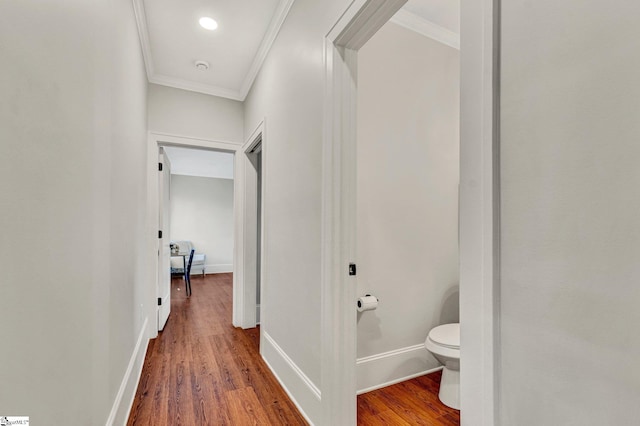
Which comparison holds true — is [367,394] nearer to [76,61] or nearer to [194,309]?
[76,61]

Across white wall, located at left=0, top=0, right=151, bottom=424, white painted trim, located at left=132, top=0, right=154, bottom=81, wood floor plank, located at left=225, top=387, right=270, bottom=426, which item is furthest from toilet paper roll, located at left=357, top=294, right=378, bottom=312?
white painted trim, located at left=132, top=0, right=154, bottom=81

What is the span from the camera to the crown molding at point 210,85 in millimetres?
2111

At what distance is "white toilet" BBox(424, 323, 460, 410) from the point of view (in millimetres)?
1801

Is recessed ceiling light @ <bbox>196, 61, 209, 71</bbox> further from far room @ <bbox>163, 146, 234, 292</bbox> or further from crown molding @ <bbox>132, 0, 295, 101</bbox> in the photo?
far room @ <bbox>163, 146, 234, 292</bbox>

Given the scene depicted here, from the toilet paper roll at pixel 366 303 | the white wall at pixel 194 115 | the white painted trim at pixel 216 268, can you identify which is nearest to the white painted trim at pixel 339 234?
the toilet paper roll at pixel 366 303

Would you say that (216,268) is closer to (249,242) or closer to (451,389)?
(249,242)

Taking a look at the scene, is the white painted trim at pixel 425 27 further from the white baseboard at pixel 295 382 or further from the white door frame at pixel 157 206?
the white baseboard at pixel 295 382

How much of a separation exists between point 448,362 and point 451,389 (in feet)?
0.67

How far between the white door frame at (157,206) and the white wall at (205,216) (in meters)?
4.47

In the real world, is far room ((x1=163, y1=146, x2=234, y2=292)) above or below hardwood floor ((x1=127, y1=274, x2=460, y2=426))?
above

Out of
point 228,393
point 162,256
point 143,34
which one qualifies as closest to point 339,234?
point 228,393

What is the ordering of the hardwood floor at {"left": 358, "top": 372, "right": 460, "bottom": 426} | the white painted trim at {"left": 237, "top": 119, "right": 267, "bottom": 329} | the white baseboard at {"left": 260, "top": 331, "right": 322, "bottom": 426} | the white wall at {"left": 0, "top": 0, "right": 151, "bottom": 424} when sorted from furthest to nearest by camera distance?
the white painted trim at {"left": 237, "top": 119, "right": 267, "bottom": 329} → the hardwood floor at {"left": 358, "top": 372, "right": 460, "bottom": 426} → the white baseboard at {"left": 260, "top": 331, "right": 322, "bottom": 426} → the white wall at {"left": 0, "top": 0, "right": 151, "bottom": 424}

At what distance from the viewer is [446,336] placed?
6.43 feet

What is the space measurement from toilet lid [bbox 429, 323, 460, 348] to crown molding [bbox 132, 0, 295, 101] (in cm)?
249
